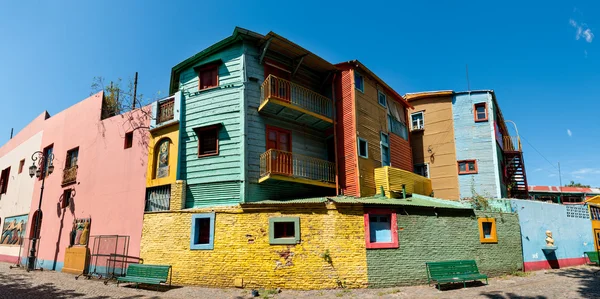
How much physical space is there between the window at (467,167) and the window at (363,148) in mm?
8847

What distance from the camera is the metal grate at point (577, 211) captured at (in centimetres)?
1870

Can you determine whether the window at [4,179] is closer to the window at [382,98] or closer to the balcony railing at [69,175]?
the balcony railing at [69,175]

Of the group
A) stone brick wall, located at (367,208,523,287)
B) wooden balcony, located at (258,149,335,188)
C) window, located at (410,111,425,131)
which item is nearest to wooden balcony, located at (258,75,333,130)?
wooden balcony, located at (258,149,335,188)

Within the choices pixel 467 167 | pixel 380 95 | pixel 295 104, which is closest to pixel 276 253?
pixel 295 104

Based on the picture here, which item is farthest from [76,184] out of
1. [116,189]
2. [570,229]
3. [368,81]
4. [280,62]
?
[570,229]

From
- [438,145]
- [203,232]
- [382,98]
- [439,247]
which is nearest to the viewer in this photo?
[439,247]

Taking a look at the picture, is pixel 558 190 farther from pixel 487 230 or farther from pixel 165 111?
pixel 165 111

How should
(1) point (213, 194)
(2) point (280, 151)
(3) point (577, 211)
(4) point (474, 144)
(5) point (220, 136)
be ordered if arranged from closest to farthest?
(1) point (213, 194) < (2) point (280, 151) < (5) point (220, 136) < (3) point (577, 211) < (4) point (474, 144)

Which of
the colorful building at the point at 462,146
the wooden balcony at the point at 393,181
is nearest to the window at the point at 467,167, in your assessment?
the colorful building at the point at 462,146

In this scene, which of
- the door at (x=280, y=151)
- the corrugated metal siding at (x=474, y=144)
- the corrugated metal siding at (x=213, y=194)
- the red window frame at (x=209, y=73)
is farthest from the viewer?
A: the corrugated metal siding at (x=474, y=144)

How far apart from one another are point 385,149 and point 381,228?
6863 millimetres

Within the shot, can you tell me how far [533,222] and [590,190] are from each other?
26179 millimetres

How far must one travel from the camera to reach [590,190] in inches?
1399

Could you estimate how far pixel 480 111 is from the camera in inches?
905
